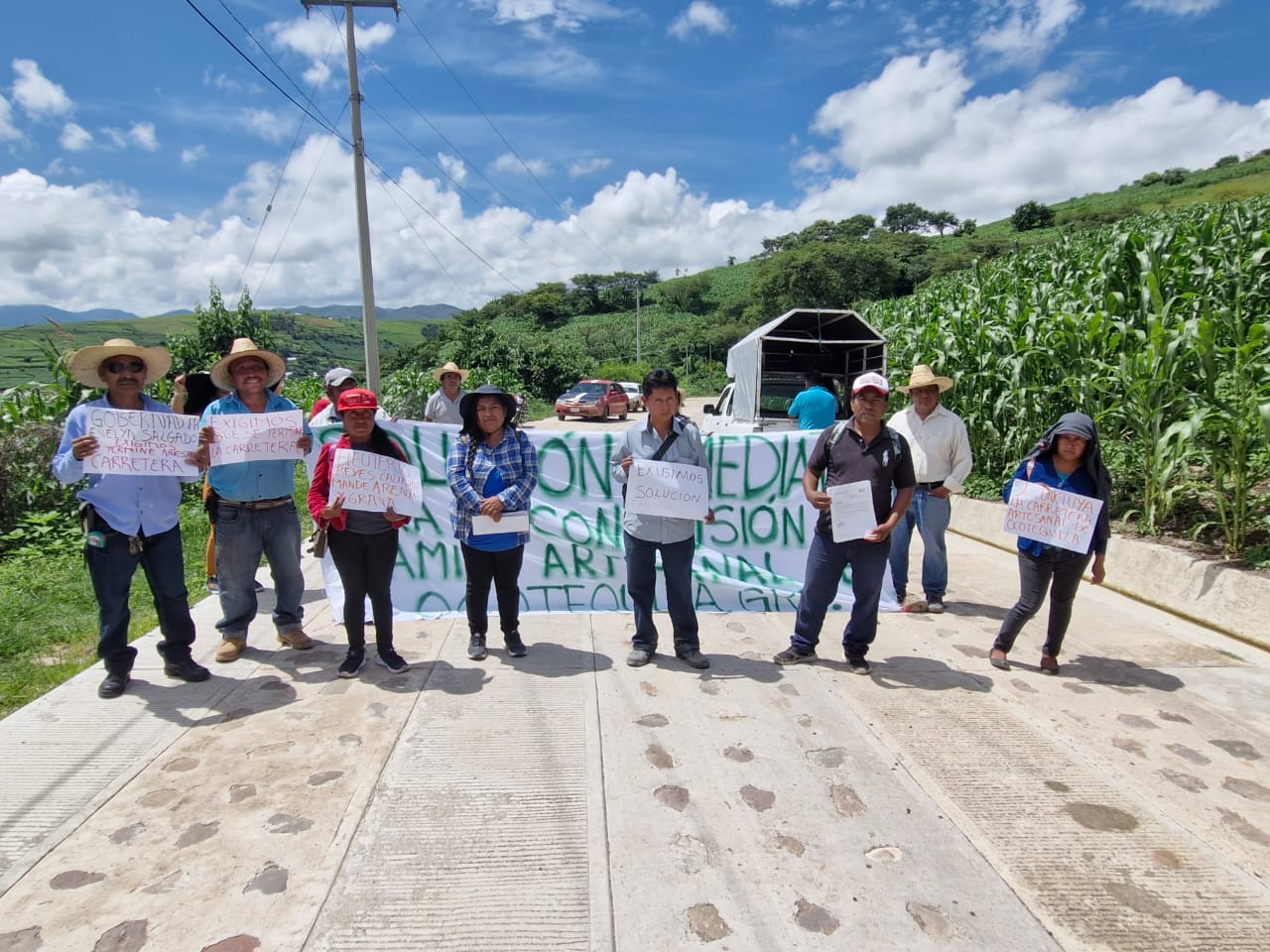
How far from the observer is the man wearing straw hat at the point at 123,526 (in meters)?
3.79

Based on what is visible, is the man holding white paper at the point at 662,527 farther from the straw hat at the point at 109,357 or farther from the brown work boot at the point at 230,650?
the straw hat at the point at 109,357

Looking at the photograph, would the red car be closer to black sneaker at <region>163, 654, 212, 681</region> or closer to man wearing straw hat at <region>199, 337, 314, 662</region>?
man wearing straw hat at <region>199, 337, 314, 662</region>

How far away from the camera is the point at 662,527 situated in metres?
4.25

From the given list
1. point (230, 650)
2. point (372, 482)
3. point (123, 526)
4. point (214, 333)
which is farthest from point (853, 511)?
point (214, 333)

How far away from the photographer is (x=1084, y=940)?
7.32 ft

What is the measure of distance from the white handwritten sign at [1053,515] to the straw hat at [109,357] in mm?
5019

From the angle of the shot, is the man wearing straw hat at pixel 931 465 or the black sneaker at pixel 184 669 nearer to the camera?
the black sneaker at pixel 184 669

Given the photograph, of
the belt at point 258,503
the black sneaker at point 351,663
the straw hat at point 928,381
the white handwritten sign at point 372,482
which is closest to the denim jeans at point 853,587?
the straw hat at point 928,381

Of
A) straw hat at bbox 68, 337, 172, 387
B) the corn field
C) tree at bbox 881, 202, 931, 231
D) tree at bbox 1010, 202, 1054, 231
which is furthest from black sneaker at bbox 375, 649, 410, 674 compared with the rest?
tree at bbox 881, 202, 931, 231

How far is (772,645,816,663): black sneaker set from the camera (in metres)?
4.44

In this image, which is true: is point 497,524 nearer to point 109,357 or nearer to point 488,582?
point 488,582

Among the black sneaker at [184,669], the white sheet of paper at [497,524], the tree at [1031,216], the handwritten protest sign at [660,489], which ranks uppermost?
the tree at [1031,216]

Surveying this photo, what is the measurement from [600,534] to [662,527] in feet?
4.35

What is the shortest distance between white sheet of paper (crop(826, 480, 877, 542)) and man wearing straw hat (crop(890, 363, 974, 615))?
1.37 metres
